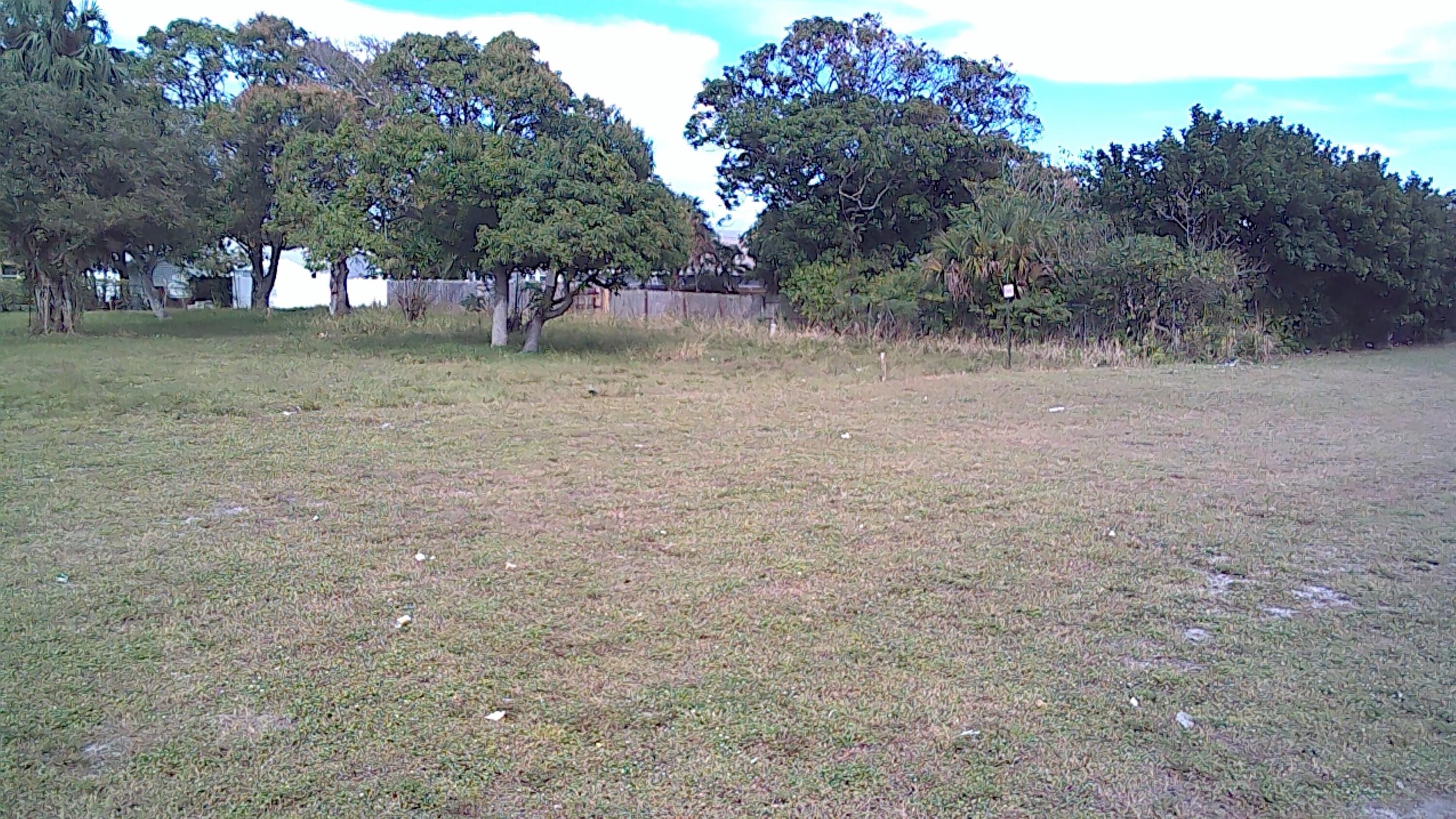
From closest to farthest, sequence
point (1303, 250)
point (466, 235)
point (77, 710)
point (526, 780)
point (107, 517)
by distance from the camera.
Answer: point (526, 780), point (77, 710), point (107, 517), point (466, 235), point (1303, 250)

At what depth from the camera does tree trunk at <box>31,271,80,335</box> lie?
22625 mm

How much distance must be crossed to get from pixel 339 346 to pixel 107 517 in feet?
47.5

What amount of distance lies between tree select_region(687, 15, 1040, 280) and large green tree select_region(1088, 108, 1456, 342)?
163 inches

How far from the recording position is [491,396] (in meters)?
12.4

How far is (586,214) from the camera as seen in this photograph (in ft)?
57.9

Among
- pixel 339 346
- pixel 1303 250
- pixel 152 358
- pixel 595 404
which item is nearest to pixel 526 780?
pixel 595 404

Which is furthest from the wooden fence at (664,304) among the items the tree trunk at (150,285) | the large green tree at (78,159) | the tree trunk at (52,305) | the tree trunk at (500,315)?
the tree trunk at (52,305)

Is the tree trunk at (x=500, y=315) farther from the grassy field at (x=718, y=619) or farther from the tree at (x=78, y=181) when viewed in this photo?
the grassy field at (x=718, y=619)

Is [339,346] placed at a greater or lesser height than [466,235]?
lesser

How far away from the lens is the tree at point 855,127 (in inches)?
1030

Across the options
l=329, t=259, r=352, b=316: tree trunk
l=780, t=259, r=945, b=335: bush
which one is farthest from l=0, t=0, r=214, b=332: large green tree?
l=780, t=259, r=945, b=335: bush

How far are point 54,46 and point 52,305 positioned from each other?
17.7ft

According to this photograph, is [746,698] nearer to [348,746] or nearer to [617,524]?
[348,746]

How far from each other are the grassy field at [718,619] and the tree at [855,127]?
1734 cm
